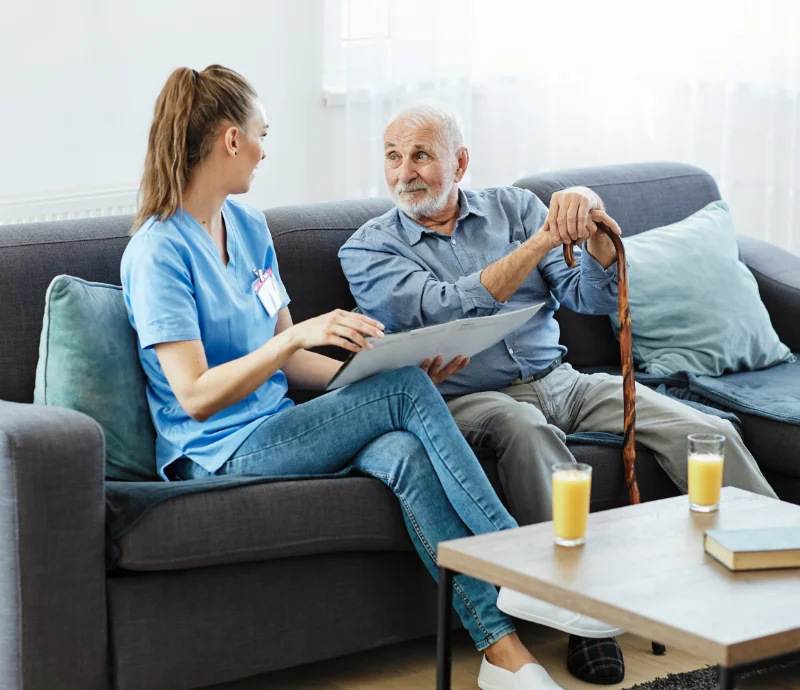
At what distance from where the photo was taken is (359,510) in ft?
7.23

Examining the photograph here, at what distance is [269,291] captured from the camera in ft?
7.94

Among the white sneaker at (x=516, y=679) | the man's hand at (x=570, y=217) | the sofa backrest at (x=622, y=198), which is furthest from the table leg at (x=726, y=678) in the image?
the sofa backrest at (x=622, y=198)

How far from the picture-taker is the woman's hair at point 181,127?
89.0 inches

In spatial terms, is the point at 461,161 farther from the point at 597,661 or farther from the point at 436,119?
the point at 597,661

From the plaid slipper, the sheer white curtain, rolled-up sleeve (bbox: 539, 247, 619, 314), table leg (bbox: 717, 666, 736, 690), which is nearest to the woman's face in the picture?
rolled-up sleeve (bbox: 539, 247, 619, 314)

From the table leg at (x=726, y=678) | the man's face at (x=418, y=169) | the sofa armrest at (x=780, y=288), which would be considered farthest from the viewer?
the sofa armrest at (x=780, y=288)

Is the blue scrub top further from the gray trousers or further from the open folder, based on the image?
the gray trousers

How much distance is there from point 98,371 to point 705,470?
41.9 inches

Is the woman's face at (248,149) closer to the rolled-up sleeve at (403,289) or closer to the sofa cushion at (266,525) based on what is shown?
the rolled-up sleeve at (403,289)

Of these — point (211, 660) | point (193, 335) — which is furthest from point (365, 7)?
point (211, 660)

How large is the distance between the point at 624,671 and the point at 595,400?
0.61 meters

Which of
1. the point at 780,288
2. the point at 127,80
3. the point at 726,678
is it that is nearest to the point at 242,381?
the point at 726,678

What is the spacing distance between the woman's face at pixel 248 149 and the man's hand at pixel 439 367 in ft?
1.52

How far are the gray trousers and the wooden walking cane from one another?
0.32 ft
